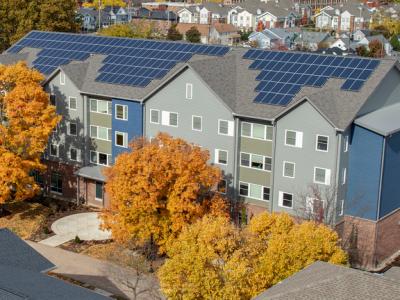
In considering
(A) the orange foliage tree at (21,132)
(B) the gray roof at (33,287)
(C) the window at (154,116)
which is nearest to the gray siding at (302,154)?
(C) the window at (154,116)

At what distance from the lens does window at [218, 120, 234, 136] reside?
5306cm

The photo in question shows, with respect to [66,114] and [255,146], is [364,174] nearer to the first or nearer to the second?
[255,146]

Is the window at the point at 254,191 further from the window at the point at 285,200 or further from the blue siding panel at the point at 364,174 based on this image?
the blue siding panel at the point at 364,174

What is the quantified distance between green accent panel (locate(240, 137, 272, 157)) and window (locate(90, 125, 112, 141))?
13.7m

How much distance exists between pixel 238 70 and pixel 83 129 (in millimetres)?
15712

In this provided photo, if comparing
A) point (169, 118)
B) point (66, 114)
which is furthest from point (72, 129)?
point (169, 118)

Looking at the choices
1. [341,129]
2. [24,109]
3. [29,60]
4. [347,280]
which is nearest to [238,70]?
[341,129]

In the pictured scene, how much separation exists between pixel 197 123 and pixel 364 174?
1433 centimetres

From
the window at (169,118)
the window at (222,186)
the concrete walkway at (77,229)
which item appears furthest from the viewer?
the window at (169,118)

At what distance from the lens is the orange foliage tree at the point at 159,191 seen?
44.8 meters

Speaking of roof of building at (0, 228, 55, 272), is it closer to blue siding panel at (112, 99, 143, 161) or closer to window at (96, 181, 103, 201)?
blue siding panel at (112, 99, 143, 161)

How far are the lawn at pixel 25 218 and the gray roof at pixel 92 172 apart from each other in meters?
4.43

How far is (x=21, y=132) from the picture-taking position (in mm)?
53344

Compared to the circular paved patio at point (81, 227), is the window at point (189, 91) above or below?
above
